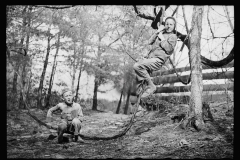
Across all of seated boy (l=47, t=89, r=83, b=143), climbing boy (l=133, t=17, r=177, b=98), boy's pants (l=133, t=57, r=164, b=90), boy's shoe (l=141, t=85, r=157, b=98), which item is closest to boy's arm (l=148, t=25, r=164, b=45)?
climbing boy (l=133, t=17, r=177, b=98)

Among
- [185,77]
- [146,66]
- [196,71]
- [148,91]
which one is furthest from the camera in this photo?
[185,77]

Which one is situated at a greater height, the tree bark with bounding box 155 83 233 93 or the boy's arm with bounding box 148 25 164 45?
the boy's arm with bounding box 148 25 164 45

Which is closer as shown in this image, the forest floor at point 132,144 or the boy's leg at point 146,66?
the forest floor at point 132,144

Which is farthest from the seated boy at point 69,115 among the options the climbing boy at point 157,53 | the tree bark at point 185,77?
the tree bark at point 185,77

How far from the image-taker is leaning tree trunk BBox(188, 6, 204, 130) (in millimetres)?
3732

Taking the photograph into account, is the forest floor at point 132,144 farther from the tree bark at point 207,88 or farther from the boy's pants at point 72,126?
the tree bark at point 207,88

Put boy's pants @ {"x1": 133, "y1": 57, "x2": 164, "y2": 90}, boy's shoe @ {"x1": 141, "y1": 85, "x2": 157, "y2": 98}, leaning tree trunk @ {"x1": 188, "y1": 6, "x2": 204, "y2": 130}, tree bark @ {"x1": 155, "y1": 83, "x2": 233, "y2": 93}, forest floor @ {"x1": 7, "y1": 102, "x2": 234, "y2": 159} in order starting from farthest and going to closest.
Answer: tree bark @ {"x1": 155, "y1": 83, "x2": 233, "y2": 93}, leaning tree trunk @ {"x1": 188, "y1": 6, "x2": 204, "y2": 130}, boy's shoe @ {"x1": 141, "y1": 85, "x2": 157, "y2": 98}, boy's pants @ {"x1": 133, "y1": 57, "x2": 164, "y2": 90}, forest floor @ {"x1": 7, "y1": 102, "x2": 234, "y2": 159}

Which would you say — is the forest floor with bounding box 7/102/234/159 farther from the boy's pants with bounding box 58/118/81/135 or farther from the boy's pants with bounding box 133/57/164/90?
the boy's pants with bounding box 133/57/164/90

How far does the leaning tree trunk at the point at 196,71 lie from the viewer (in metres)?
3.73

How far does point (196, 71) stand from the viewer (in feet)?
13.0

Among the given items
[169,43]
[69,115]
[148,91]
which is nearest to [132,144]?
[148,91]

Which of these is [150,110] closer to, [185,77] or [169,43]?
[185,77]

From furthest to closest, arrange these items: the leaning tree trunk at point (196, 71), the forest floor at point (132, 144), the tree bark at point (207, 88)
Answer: the tree bark at point (207, 88), the leaning tree trunk at point (196, 71), the forest floor at point (132, 144)

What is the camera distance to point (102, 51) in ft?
39.6
